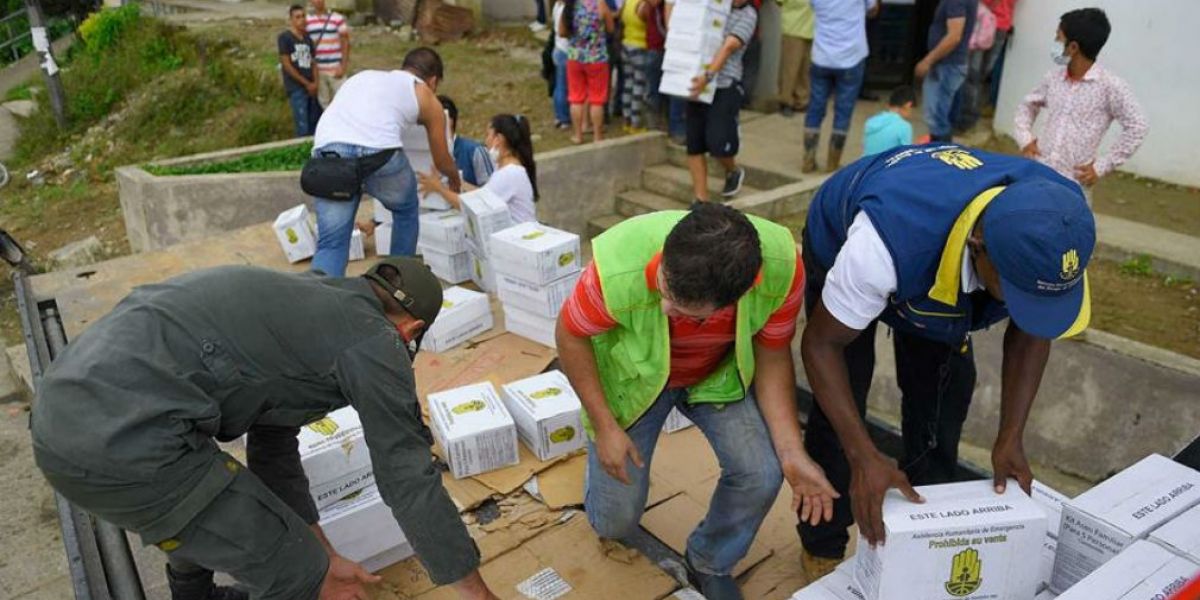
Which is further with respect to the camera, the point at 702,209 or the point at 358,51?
the point at 358,51

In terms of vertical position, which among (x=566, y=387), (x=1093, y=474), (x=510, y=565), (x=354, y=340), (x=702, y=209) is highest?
(x=702, y=209)

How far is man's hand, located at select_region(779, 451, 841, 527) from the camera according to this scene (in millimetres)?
2355

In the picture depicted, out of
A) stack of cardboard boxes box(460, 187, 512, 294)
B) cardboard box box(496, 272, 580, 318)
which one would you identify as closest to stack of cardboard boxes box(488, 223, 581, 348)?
cardboard box box(496, 272, 580, 318)

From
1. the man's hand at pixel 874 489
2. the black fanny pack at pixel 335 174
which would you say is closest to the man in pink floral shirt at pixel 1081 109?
the man's hand at pixel 874 489

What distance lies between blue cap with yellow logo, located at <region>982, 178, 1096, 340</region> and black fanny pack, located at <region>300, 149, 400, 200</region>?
329 centimetres

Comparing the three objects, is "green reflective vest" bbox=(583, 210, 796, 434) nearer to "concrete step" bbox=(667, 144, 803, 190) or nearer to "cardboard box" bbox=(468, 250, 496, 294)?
"cardboard box" bbox=(468, 250, 496, 294)

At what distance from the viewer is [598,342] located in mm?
2465

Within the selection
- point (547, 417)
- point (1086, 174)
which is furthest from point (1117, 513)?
point (1086, 174)

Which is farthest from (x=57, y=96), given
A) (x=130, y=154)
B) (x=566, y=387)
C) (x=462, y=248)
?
(x=566, y=387)

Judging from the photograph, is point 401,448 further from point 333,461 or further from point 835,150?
point 835,150

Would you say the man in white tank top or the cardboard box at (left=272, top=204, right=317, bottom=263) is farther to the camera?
the cardboard box at (left=272, top=204, right=317, bottom=263)

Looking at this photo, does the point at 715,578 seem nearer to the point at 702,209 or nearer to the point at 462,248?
the point at 702,209

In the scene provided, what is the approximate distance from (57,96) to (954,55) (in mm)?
10167

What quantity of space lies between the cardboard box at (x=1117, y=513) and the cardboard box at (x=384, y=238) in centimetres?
389
